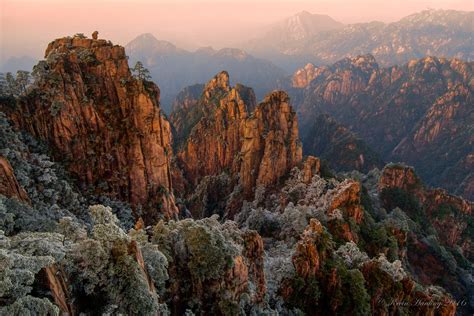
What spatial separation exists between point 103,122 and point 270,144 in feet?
123

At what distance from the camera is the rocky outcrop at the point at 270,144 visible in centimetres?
7988

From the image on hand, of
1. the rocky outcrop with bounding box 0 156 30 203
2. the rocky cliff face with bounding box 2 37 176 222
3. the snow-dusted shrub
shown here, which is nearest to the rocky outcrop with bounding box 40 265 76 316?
the rocky outcrop with bounding box 0 156 30 203

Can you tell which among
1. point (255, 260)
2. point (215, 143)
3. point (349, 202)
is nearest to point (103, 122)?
point (255, 260)

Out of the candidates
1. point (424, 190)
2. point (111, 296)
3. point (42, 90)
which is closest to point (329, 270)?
point (111, 296)

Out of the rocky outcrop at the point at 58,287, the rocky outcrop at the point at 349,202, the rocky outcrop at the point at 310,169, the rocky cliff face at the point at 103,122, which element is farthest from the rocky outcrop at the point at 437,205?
the rocky outcrop at the point at 58,287

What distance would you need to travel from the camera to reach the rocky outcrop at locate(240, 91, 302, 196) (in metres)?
79.9

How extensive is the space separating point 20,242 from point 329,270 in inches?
1125

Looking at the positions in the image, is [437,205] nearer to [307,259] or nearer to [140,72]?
[307,259]

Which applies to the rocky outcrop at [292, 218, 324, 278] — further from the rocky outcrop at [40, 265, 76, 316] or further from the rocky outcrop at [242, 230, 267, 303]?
the rocky outcrop at [40, 265, 76, 316]

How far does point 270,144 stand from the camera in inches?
3209

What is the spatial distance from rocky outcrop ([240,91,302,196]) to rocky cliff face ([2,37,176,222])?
1039 inches

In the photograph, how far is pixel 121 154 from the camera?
178ft

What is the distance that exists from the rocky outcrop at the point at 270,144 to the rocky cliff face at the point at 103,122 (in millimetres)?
26385

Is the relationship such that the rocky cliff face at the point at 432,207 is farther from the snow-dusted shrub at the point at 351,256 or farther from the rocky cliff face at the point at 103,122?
the rocky cliff face at the point at 103,122
